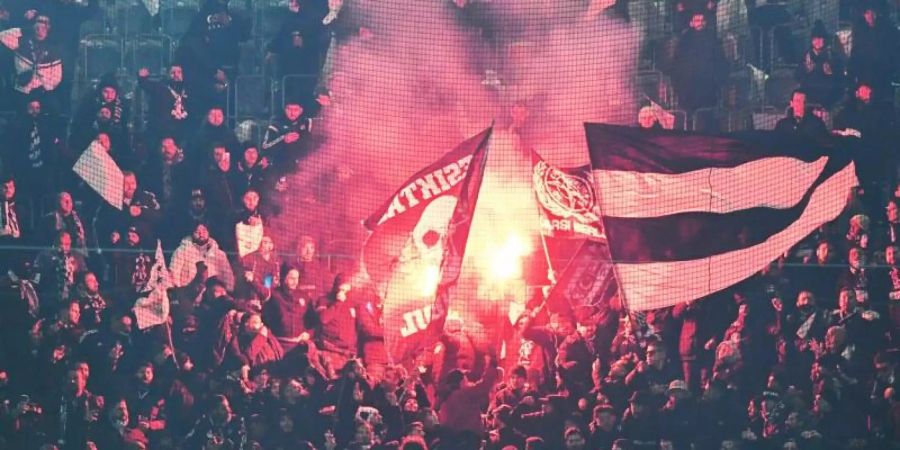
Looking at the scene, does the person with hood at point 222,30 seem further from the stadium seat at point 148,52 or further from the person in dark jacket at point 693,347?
the person in dark jacket at point 693,347

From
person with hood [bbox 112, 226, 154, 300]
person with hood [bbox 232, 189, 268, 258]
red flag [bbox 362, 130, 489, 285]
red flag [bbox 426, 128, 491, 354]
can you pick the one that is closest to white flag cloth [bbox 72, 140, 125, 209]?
person with hood [bbox 112, 226, 154, 300]

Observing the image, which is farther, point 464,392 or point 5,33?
point 5,33

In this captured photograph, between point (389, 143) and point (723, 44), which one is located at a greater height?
point (723, 44)

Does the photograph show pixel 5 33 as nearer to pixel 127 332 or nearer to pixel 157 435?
pixel 127 332

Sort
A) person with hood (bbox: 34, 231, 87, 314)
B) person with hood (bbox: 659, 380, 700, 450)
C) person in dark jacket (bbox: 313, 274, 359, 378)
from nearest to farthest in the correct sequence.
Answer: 1. person with hood (bbox: 659, 380, 700, 450)
2. person in dark jacket (bbox: 313, 274, 359, 378)
3. person with hood (bbox: 34, 231, 87, 314)

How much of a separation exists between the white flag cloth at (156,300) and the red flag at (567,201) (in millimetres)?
1518

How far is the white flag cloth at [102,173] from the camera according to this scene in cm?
421

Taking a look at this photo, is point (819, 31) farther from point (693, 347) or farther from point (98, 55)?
point (98, 55)

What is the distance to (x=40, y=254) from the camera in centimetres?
423

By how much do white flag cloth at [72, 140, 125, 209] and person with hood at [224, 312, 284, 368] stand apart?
71 cm

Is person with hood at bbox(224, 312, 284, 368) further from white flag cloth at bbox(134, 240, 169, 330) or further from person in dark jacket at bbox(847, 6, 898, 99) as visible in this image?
person in dark jacket at bbox(847, 6, 898, 99)

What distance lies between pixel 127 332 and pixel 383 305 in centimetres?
104

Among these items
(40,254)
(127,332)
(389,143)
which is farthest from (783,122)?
(40,254)

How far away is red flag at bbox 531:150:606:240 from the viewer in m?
4.10
